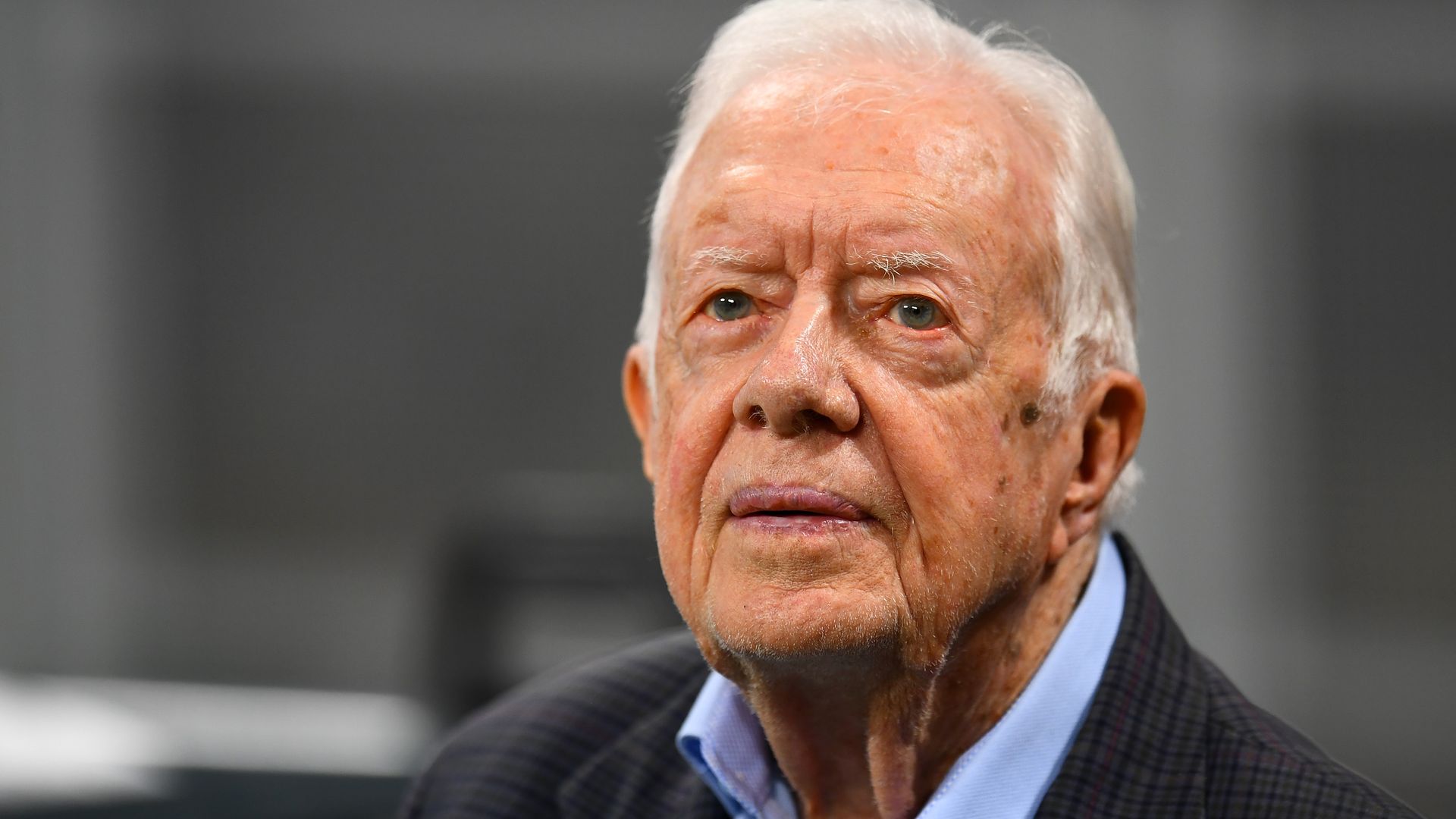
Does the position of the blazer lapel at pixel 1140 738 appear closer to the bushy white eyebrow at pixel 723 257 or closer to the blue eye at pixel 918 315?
the blue eye at pixel 918 315

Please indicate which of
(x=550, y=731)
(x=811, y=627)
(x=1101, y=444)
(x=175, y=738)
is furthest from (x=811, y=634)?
(x=175, y=738)

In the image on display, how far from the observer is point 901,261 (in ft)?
5.31

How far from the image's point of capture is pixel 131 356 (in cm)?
633

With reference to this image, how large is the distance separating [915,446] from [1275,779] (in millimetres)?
518

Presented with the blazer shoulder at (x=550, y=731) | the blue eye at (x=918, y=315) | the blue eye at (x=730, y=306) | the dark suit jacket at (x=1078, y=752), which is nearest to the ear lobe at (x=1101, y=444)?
the dark suit jacket at (x=1078, y=752)

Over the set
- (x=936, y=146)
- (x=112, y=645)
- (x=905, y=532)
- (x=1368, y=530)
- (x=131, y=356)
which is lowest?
(x=112, y=645)

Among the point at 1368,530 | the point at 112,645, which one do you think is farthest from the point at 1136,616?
the point at 112,645

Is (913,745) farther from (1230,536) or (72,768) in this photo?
(1230,536)

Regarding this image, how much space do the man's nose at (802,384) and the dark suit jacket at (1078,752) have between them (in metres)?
0.46

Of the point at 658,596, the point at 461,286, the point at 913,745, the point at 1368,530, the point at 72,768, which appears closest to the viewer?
the point at 913,745

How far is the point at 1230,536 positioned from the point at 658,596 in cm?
229

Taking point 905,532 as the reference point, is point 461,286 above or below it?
below

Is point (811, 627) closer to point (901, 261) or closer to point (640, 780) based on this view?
point (901, 261)

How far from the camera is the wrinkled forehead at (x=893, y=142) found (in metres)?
1.64
